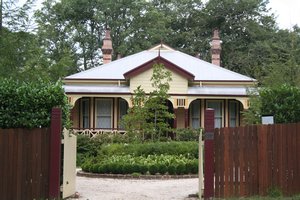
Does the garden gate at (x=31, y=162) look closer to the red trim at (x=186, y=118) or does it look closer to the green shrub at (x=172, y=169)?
the green shrub at (x=172, y=169)

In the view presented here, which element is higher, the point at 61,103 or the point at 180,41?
the point at 180,41

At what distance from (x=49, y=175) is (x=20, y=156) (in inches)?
31.6

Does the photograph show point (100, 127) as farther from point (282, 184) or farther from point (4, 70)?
point (282, 184)

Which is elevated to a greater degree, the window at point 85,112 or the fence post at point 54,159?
the window at point 85,112

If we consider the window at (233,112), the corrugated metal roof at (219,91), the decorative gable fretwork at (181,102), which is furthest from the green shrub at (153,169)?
the window at (233,112)

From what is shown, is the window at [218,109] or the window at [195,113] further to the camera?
the window at [195,113]

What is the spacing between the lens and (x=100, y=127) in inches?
1204

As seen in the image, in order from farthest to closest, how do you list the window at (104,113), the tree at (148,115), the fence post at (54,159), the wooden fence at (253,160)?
1. the window at (104,113)
2. the tree at (148,115)
3. the wooden fence at (253,160)
4. the fence post at (54,159)

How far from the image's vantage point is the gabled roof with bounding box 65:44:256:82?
99.7ft

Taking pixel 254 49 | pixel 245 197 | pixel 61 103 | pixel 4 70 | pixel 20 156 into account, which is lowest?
pixel 245 197

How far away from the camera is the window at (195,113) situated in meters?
31.0

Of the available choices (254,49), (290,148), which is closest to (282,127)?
(290,148)

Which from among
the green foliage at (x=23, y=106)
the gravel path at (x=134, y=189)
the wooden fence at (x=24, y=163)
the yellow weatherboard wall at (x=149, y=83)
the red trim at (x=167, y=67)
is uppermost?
the red trim at (x=167, y=67)

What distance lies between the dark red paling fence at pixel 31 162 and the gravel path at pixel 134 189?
1.21 m
